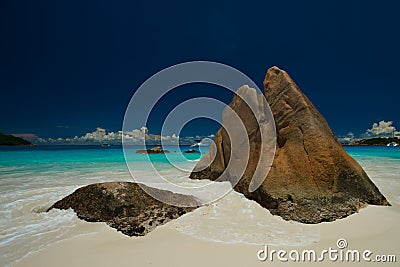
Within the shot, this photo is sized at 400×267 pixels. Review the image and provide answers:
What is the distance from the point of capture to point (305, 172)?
170 inches

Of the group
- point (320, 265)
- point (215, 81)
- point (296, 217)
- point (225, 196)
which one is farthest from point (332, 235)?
point (215, 81)

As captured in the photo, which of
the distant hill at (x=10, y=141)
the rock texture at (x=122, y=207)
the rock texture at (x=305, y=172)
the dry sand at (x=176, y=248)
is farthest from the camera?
the distant hill at (x=10, y=141)

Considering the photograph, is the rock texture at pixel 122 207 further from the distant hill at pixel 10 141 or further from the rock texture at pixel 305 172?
the distant hill at pixel 10 141

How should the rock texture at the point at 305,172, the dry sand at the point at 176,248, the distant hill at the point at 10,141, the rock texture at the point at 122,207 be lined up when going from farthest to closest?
1. the distant hill at the point at 10,141
2. the rock texture at the point at 305,172
3. the rock texture at the point at 122,207
4. the dry sand at the point at 176,248

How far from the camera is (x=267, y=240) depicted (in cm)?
303

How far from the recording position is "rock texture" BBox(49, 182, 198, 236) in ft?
11.8

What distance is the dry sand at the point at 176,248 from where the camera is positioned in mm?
2566

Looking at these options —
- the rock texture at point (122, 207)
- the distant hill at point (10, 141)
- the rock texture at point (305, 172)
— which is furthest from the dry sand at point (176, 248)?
the distant hill at point (10, 141)

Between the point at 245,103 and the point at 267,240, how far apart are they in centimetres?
392

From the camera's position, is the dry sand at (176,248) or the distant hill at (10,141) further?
the distant hill at (10,141)

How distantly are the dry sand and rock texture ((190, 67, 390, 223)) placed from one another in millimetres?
444

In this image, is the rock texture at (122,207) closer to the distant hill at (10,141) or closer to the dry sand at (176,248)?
the dry sand at (176,248)

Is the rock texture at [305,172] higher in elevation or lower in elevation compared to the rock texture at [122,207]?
higher

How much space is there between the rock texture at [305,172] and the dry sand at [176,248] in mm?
444
